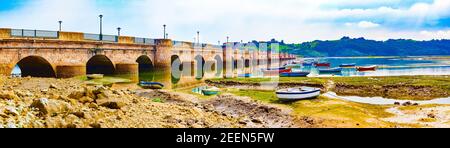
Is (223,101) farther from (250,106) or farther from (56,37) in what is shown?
(56,37)

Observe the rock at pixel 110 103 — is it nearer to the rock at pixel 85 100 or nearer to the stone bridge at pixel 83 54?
the rock at pixel 85 100

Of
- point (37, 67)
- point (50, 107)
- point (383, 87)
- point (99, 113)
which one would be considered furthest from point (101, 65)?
point (50, 107)

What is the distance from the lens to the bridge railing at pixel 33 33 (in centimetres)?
3122

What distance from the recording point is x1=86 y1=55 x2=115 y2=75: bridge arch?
147 feet

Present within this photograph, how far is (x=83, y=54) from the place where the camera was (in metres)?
38.9

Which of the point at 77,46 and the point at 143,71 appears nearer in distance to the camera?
the point at 77,46

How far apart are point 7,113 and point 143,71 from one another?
1791 inches

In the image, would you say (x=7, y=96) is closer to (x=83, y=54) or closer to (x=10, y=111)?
(x=10, y=111)

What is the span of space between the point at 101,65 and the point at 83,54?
8.57m

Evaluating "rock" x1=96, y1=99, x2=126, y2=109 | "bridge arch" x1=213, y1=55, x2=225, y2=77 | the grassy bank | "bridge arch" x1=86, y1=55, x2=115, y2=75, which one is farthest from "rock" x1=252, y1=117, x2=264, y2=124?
"bridge arch" x1=213, y1=55, x2=225, y2=77

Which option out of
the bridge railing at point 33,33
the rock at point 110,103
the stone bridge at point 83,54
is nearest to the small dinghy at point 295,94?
the rock at point 110,103
